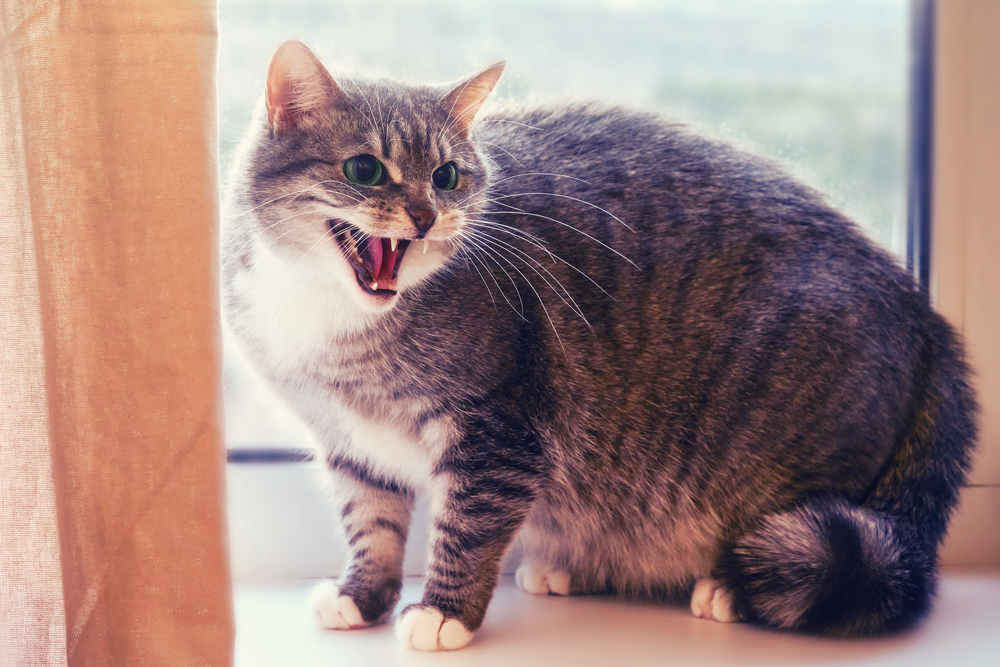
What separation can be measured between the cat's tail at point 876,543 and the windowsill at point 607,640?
43 millimetres

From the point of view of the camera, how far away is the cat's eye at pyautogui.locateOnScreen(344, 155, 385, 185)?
3.33ft

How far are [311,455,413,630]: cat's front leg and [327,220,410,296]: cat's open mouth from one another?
0.34 metres

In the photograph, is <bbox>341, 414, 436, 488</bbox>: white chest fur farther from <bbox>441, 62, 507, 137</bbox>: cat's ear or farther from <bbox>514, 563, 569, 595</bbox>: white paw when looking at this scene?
<bbox>441, 62, 507, 137</bbox>: cat's ear

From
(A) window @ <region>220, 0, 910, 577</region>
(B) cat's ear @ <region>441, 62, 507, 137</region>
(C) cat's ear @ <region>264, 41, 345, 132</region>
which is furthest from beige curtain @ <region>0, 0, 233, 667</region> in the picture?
(A) window @ <region>220, 0, 910, 577</region>

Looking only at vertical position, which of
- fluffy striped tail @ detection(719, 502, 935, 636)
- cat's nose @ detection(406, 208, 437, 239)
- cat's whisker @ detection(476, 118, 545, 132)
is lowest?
fluffy striped tail @ detection(719, 502, 935, 636)

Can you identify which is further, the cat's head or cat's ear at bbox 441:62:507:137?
cat's ear at bbox 441:62:507:137

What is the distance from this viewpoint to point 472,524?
3.50 ft

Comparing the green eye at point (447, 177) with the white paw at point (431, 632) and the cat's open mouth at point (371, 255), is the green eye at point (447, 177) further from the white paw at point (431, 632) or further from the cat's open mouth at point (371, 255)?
the white paw at point (431, 632)

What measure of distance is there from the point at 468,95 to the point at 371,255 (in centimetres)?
27

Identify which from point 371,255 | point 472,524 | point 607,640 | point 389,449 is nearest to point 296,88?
point 371,255

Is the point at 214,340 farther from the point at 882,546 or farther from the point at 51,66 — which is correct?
the point at 882,546

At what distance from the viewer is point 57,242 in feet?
2.56

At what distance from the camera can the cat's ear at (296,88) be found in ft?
3.13

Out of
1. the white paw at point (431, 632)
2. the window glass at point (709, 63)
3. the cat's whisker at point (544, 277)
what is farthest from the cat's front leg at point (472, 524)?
the window glass at point (709, 63)
